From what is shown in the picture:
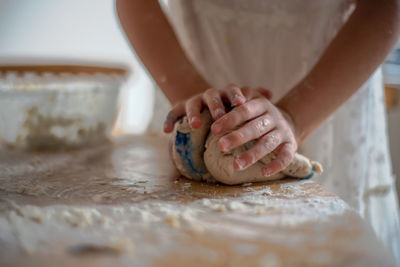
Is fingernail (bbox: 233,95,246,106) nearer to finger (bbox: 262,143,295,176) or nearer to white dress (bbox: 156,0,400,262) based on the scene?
finger (bbox: 262,143,295,176)

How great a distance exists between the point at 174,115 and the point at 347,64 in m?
0.38

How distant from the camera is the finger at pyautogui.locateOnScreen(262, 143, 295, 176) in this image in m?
0.58

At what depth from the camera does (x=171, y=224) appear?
0.41m

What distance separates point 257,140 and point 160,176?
200mm

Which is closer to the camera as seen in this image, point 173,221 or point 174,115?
point 173,221

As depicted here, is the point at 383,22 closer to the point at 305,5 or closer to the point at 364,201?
the point at 305,5

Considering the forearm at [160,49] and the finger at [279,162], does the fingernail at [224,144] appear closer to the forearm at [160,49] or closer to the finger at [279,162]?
the finger at [279,162]

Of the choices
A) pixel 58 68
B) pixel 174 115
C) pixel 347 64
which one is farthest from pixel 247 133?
pixel 58 68

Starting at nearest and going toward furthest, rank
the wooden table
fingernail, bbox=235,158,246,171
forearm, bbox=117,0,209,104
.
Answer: the wooden table < fingernail, bbox=235,158,246,171 < forearm, bbox=117,0,209,104

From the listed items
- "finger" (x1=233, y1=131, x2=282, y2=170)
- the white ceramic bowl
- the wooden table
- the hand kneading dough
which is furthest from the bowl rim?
"finger" (x1=233, y1=131, x2=282, y2=170)

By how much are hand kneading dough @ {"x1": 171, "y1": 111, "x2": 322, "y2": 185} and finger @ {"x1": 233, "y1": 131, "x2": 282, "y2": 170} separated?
29 millimetres

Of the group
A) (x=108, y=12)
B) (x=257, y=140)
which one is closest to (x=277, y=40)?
(x=257, y=140)

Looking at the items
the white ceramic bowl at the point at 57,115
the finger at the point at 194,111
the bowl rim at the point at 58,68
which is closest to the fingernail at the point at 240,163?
the finger at the point at 194,111

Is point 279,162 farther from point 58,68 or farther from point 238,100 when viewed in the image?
point 58,68
